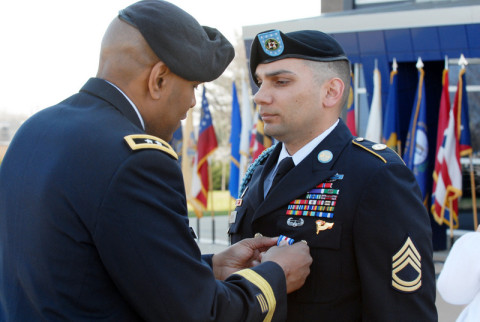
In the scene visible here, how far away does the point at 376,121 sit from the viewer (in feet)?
29.1

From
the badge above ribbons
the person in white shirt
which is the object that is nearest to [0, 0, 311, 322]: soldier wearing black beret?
the badge above ribbons

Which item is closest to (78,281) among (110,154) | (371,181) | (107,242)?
(107,242)

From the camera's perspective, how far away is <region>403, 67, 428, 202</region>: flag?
8.25m

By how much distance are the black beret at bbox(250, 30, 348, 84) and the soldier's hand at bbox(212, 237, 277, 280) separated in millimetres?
765

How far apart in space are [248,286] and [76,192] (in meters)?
0.60

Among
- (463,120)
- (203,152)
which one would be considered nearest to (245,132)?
(203,152)

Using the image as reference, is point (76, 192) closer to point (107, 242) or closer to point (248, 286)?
point (107, 242)

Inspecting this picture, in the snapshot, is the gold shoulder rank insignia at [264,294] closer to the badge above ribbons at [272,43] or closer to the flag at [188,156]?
the badge above ribbons at [272,43]

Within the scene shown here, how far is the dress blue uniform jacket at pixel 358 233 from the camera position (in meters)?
1.87

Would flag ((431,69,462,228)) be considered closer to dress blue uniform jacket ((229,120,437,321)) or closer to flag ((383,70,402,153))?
flag ((383,70,402,153))

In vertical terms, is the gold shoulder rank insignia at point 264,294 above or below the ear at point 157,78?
below

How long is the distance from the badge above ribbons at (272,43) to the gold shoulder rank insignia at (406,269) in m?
0.92

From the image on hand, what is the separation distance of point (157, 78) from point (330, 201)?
0.82 metres

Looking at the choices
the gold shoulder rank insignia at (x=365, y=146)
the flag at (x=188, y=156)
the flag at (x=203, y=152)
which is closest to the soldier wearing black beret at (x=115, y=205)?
the gold shoulder rank insignia at (x=365, y=146)
